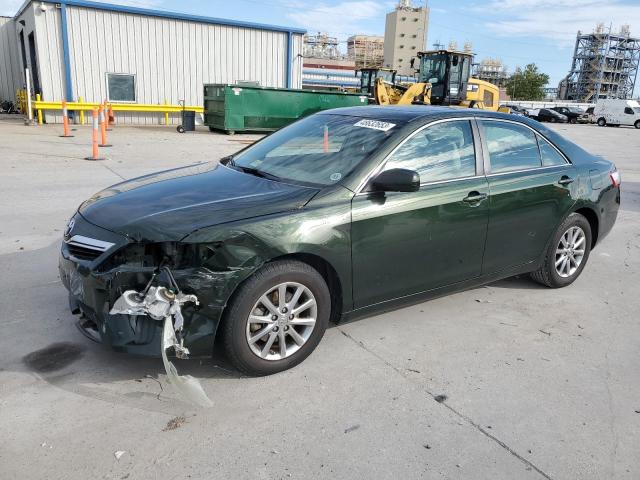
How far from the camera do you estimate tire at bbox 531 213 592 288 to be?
4805 millimetres

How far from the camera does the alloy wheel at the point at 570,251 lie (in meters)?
4.91

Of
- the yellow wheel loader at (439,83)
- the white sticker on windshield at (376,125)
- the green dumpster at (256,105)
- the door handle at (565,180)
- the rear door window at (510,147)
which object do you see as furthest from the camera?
the yellow wheel loader at (439,83)

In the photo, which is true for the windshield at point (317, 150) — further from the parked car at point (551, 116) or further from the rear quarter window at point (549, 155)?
the parked car at point (551, 116)

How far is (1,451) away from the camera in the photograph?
257cm

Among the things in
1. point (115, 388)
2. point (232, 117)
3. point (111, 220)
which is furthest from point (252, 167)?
point (232, 117)

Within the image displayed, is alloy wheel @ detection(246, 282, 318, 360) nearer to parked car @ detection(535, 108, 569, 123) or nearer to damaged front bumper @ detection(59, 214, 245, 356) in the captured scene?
damaged front bumper @ detection(59, 214, 245, 356)

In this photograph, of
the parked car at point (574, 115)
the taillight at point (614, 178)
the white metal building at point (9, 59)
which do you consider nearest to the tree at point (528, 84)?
the parked car at point (574, 115)

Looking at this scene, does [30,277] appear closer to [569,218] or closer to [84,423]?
[84,423]

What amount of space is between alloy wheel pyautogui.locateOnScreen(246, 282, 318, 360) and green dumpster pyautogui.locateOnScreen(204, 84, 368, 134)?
17941mm

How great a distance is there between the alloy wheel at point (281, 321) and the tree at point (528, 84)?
10937 cm

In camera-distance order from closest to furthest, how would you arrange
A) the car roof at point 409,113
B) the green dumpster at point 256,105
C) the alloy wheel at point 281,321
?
the alloy wheel at point 281,321 → the car roof at point 409,113 → the green dumpster at point 256,105

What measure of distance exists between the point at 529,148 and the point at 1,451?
4.29 meters

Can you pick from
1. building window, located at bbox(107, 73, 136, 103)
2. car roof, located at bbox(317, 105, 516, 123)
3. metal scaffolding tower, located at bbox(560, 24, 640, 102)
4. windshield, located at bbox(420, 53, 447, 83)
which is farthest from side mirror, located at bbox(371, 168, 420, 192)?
metal scaffolding tower, located at bbox(560, 24, 640, 102)

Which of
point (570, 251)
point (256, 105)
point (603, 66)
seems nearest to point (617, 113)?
point (256, 105)
